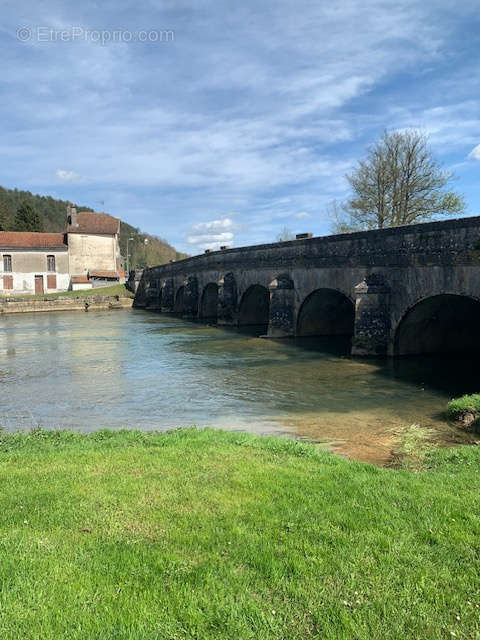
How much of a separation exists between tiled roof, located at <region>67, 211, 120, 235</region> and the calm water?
3929cm

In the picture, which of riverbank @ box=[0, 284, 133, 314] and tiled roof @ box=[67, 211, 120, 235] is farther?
tiled roof @ box=[67, 211, 120, 235]

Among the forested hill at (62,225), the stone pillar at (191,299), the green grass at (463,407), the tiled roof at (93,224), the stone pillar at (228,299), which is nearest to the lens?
the green grass at (463,407)

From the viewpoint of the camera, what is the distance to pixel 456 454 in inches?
293

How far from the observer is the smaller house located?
56.8m

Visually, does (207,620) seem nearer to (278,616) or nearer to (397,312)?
(278,616)

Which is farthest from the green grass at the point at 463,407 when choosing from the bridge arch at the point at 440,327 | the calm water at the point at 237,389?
the bridge arch at the point at 440,327

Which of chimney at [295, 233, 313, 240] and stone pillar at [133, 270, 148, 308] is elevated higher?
chimney at [295, 233, 313, 240]

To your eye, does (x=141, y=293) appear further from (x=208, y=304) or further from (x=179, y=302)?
(x=208, y=304)

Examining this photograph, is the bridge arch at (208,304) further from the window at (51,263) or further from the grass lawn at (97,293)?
the window at (51,263)

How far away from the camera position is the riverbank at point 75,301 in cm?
4649

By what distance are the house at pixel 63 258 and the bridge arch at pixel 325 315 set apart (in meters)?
40.7

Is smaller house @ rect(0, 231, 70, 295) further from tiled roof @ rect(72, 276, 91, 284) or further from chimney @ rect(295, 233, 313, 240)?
chimney @ rect(295, 233, 313, 240)

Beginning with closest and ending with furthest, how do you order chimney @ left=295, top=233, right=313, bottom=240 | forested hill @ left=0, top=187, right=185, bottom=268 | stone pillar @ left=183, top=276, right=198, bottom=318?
chimney @ left=295, top=233, right=313, bottom=240
stone pillar @ left=183, top=276, right=198, bottom=318
forested hill @ left=0, top=187, right=185, bottom=268

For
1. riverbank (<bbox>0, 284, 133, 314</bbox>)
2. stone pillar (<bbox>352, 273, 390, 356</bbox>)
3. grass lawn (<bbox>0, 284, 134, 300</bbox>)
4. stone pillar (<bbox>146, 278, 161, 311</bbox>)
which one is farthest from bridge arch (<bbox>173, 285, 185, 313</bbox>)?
stone pillar (<bbox>352, 273, 390, 356</bbox>)
